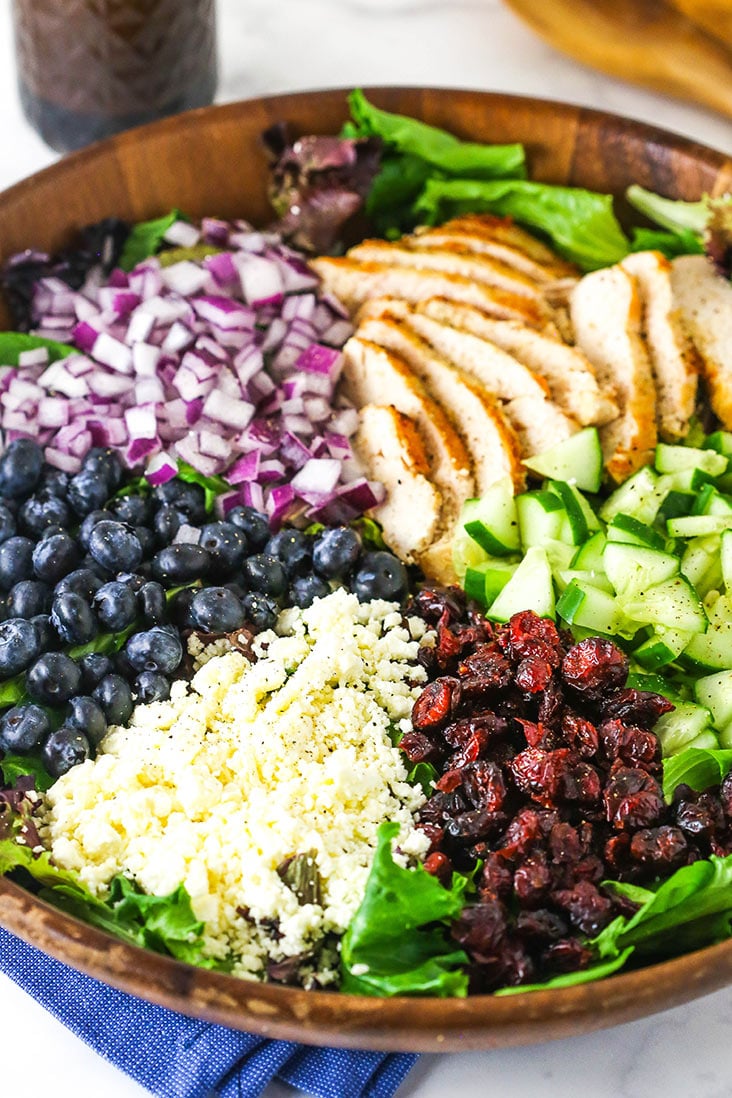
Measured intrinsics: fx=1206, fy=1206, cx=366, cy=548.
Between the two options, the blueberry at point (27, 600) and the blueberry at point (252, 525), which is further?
the blueberry at point (252, 525)

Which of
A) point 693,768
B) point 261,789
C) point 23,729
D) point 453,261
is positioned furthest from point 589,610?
point 453,261

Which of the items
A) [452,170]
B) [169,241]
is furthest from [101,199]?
[452,170]

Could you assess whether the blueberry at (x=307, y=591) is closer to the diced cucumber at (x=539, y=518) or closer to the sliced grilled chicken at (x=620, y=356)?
the diced cucumber at (x=539, y=518)

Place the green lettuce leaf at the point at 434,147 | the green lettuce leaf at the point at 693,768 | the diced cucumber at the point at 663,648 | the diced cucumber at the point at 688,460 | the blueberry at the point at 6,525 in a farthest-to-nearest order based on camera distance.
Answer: the green lettuce leaf at the point at 434,147
the diced cucumber at the point at 688,460
the blueberry at the point at 6,525
the diced cucumber at the point at 663,648
the green lettuce leaf at the point at 693,768

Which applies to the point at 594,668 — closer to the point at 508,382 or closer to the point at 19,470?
the point at 508,382

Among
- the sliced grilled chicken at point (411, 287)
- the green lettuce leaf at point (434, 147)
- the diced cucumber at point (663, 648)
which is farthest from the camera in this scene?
the green lettuce leaf at point (434, 147)

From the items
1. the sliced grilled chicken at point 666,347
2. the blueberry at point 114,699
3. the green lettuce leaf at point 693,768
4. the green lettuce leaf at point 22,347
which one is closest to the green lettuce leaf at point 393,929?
the green lettuce leaf at point 693,768

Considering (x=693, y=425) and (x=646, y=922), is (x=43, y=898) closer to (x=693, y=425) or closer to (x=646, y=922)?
(x=646, y=922)
